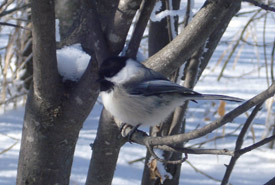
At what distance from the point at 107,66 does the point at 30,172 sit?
1.83 feet

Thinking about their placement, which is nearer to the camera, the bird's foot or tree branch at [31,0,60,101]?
tree branch at [31,0,60,101]

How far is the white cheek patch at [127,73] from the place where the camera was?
5.61ft

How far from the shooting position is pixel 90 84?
170cm

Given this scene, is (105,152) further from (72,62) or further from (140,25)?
(140,25)

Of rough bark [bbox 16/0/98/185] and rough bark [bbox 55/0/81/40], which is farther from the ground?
rough bark [bbox 55/0/81/40]

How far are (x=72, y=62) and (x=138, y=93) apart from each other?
1.05ft

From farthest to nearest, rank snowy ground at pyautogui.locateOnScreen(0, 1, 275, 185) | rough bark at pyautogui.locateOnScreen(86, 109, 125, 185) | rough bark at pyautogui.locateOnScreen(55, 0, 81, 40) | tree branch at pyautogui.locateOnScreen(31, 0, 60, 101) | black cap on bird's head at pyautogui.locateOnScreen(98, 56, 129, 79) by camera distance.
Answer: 1. snowy ground at pyautogui.locateOnScreen(0, 1, 275, 185)
2. rough bark at pyautogui.locateOnScreen(55, 0, 81, 40)
3. rough bark at pyautogui.locateOnScreen(86, 109, 125, 185)
4. black cap on bird's head at pyautogui.locateOnScreen(98, 56, 129, 79)
5. tree branch at pyautogui.locateOnScreen(31, 0, 60, 101)

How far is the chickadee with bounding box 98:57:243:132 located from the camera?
1689mm

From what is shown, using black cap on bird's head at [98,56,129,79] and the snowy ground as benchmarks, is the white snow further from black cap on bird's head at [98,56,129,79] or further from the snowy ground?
the snowy ground

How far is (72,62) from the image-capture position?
1.76m

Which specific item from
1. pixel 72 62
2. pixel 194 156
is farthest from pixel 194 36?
pixel 194 156

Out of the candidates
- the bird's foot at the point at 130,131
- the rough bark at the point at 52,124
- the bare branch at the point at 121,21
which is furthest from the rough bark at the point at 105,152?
the bare branch at the point at 121,21

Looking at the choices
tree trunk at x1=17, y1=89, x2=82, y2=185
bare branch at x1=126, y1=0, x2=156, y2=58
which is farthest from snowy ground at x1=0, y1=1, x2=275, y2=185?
bare branch at x1=126, y1=0, x2=156, y2=58

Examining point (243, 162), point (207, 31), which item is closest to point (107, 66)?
point (207, 31)
